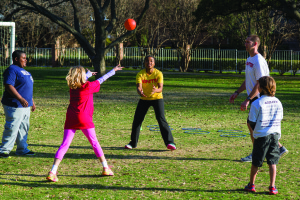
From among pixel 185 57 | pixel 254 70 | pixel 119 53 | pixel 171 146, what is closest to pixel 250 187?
pixel 254 70

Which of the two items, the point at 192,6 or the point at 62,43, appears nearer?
the point at 192,6

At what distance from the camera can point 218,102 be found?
15.5 meters

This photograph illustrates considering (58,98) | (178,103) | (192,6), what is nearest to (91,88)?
(178,103)

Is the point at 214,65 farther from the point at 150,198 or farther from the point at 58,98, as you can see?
the point at 150,198

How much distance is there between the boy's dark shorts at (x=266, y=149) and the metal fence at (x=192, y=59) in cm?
2828

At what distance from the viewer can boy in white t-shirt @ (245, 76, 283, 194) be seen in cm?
518

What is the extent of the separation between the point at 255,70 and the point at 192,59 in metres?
29.8

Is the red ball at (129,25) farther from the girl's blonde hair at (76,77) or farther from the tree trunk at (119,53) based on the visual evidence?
the tree trunk at (119,53)

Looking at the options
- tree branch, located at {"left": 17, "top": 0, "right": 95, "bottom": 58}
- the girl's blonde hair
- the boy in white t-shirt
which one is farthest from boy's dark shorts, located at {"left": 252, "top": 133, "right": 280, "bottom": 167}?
tree branch, located at {"left": 17, "top": 0, "right": 95, "bottom": 58}

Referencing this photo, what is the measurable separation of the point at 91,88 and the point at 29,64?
40.6 m

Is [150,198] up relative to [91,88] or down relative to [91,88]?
down

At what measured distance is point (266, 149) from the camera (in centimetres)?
523

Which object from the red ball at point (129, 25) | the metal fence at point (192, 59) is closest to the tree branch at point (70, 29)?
the red ball at point (129, 25)

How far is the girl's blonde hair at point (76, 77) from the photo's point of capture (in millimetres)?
5656
